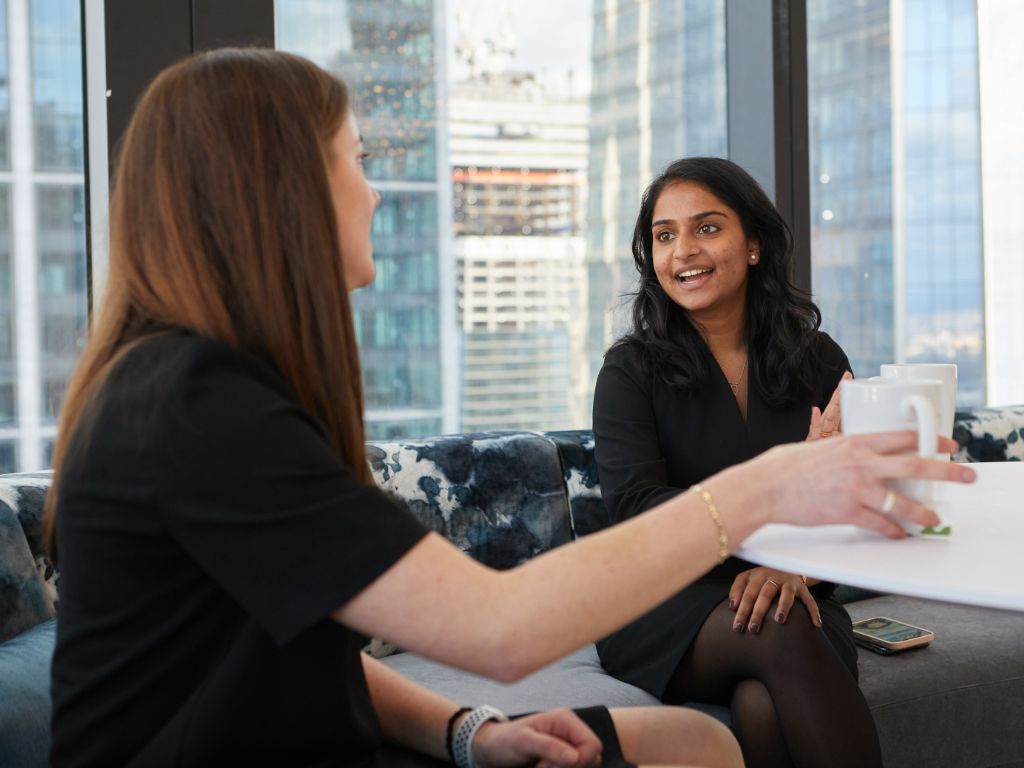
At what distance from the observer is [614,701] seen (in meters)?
1.87

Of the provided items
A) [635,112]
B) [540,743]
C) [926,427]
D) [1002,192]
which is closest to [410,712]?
[540,743]

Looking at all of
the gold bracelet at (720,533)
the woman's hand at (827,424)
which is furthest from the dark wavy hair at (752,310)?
the gold bracelet at (720,533)

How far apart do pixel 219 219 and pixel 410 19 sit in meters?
2.37

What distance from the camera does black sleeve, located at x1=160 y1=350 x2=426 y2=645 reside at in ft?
2.83

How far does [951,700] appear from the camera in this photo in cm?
201

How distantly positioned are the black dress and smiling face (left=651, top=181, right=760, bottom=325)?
0.45ft

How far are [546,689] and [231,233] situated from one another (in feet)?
3.98

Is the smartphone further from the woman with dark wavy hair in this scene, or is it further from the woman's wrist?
the woman's wrist

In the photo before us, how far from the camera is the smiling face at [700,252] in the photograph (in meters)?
2.25

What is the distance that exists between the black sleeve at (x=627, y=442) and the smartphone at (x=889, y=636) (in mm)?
507

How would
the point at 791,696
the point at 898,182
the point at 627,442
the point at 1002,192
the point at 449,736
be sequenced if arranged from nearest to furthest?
the point at 449,736 → the point at 791,696 → the point at 627,442 → the point at 898,182 → the point at 1002,192

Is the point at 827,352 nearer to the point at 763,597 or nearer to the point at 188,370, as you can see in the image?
the point at 763,597

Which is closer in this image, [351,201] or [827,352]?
[351,201]

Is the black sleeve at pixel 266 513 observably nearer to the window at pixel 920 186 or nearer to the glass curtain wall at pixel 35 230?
the glass curtain wall at pixel 35 230
